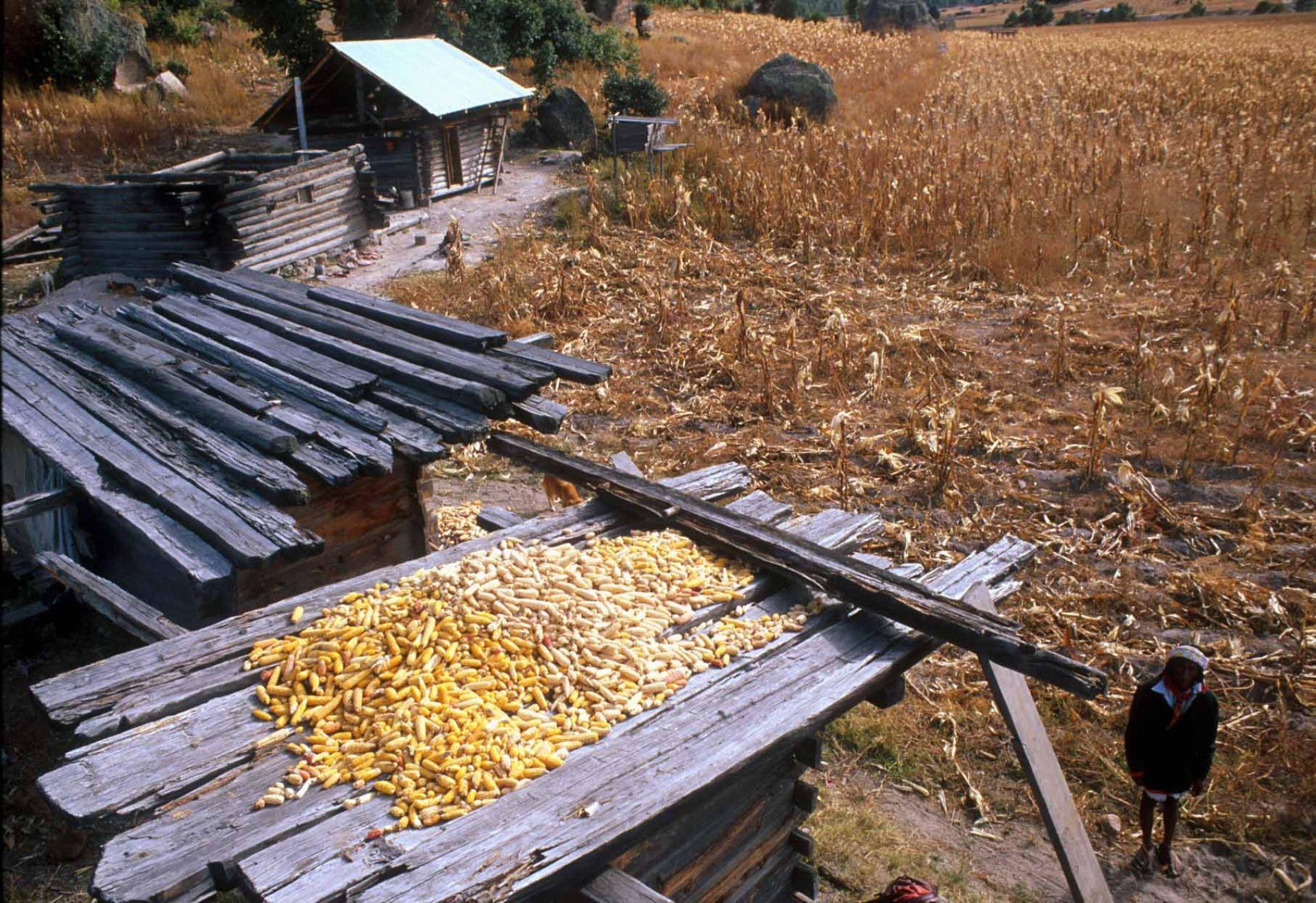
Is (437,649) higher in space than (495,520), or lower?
higher

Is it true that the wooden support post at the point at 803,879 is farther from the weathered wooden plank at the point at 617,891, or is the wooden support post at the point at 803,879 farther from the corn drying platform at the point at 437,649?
the weathered wooden plank at the point at 617,891

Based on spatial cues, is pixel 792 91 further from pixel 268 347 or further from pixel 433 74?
pixel 268 347

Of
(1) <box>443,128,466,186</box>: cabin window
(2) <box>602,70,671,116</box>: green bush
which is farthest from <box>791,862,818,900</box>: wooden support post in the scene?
(2) <box>602,70,671,116</box>: green bush

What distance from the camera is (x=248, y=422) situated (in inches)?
209

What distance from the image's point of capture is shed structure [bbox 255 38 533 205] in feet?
62.0

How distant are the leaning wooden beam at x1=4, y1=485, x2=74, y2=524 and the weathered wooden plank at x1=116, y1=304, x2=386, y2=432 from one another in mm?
1273

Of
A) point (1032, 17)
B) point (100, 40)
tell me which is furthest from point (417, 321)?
point (1032, 17)

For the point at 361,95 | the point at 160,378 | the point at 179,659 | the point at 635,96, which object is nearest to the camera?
the point at 179,659

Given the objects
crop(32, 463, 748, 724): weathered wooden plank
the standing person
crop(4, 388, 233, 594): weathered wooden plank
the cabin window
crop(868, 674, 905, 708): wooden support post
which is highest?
the cabin window

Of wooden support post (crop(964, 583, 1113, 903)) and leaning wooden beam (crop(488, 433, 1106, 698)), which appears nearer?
leaning wooden beam (crop(488, 433, 1106, 698))

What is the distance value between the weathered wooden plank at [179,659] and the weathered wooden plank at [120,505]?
18.6 inches

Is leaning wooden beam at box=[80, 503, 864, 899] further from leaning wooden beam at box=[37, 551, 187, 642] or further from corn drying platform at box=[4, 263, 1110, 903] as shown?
leaning wooden beam at box=[37, 551, 187, 642]

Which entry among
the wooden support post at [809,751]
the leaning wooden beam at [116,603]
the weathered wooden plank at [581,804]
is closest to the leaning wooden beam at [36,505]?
the leaning wooden beam at [116,603]

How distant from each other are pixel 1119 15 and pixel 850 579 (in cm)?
7916
